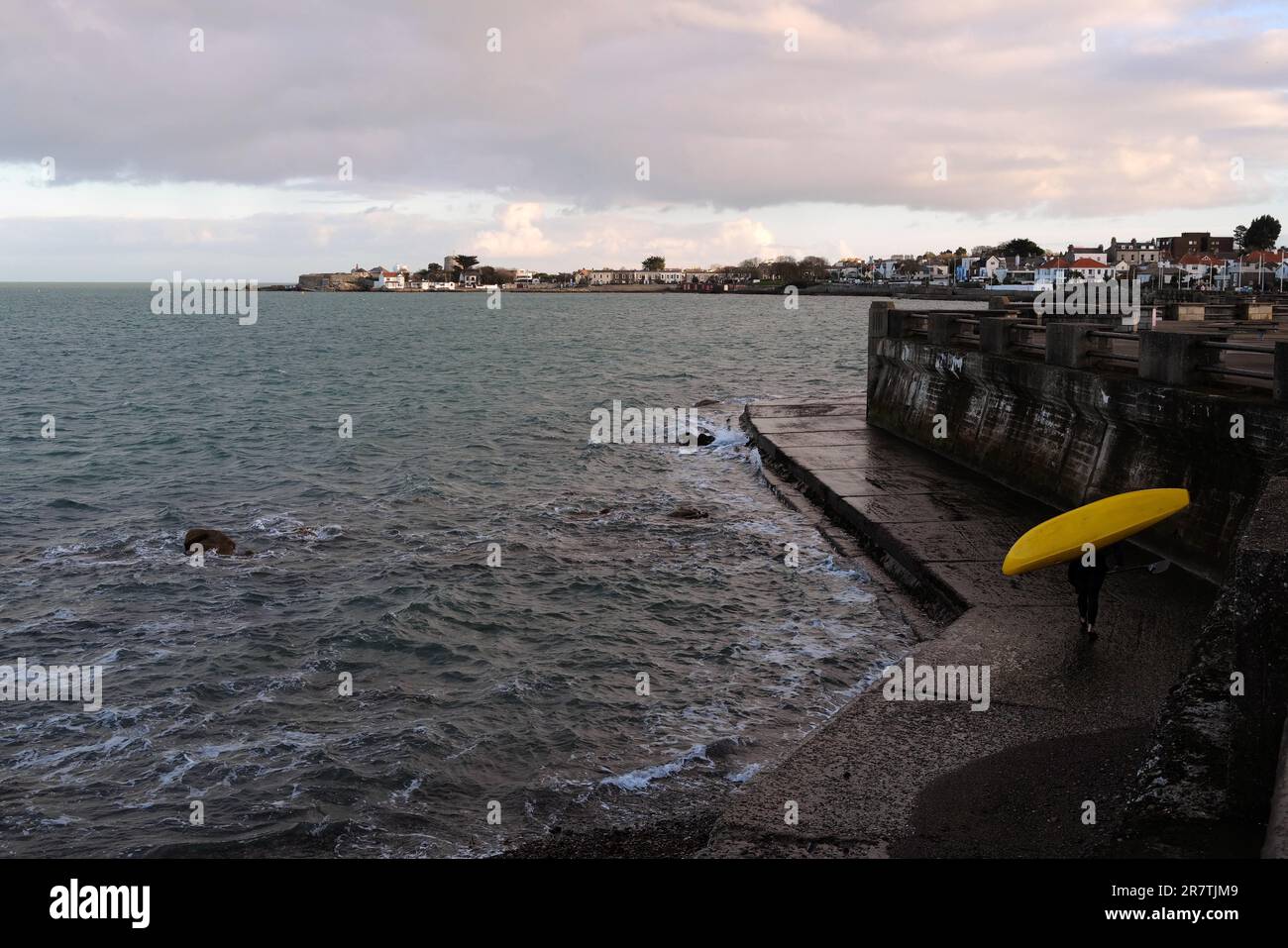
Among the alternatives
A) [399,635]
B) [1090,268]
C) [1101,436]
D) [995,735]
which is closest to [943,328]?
[1101,436]

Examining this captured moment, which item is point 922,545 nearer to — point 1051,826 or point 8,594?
point 1051,826

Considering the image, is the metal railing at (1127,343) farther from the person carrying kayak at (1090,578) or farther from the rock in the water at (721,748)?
the rock in the water at (721,748)

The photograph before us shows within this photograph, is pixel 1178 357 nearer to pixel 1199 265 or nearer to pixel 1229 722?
pixel 1229 722

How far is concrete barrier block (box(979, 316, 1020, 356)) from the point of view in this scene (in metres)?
22.8

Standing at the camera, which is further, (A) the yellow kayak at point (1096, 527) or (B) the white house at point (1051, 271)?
(B) the white house at point (1051, 271)

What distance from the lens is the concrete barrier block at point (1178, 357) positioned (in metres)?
15.4

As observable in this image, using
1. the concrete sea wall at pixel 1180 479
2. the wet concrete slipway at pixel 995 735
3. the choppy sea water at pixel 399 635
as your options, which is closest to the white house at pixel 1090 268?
the choppy sea water at pixel 399 635

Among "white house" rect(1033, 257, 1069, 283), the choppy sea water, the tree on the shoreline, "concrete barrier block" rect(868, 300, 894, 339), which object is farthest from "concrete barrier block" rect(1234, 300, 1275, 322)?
the tree on the shoreline

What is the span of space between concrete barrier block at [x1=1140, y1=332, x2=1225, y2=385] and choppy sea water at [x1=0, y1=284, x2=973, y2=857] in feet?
18.2

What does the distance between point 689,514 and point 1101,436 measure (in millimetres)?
9063

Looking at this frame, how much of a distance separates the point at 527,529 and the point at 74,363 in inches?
2452

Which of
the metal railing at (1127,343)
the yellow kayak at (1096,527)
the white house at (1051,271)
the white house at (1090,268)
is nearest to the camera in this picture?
the yellow kayak at (1096,527)

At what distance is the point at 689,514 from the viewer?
23.6 metres

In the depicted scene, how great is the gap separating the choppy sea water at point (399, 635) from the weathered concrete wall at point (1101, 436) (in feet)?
13.7
